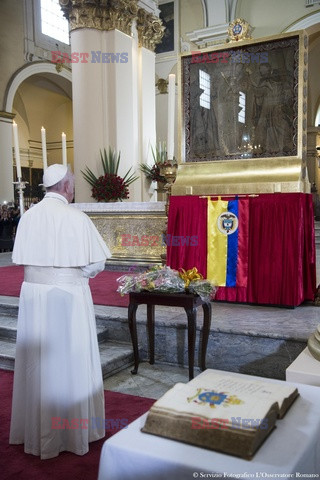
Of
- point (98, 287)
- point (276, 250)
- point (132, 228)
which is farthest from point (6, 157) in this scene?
point (276, 250)

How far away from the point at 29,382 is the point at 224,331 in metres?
1.90

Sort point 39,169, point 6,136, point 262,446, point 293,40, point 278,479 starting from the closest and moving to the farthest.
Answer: point 278,479 < point 262,446 < point 293,40 < point 6,136 < point 39,169

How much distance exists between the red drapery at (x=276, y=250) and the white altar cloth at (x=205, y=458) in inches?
134

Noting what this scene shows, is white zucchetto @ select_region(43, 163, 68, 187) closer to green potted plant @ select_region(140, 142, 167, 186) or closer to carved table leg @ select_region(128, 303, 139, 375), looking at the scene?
carved table leg @ select_region(128, 303, 139, 375)

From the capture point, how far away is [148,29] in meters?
9.38

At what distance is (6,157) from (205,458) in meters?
14.7

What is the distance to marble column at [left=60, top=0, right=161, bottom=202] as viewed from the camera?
334 inches

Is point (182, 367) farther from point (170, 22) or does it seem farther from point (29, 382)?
point (170, 22)

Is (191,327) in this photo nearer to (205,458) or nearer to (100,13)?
(205,458)

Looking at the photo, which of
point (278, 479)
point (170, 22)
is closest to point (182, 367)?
point (278, 479)

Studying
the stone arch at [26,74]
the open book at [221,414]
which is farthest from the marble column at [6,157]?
the open book at [221,414]

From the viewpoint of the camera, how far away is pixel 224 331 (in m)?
4.16

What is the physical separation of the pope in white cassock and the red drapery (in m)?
2.57

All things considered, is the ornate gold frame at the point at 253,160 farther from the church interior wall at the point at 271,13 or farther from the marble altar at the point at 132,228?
the church interior wall at the point at 271,13
